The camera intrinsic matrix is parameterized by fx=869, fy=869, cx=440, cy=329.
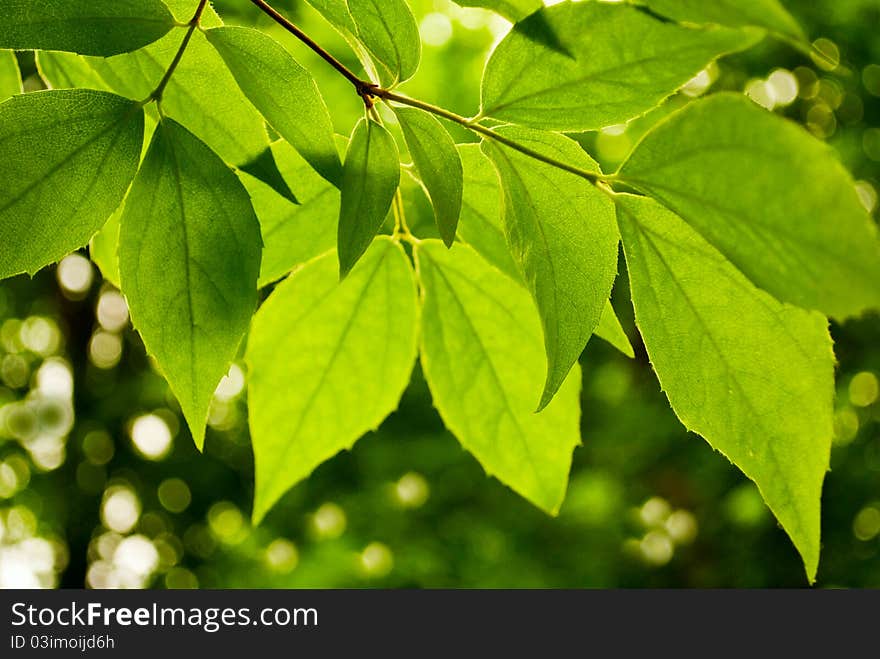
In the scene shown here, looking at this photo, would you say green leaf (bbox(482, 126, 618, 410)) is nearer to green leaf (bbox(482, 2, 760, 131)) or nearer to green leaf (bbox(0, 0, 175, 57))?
green leaf (bbox(482, 2, 760, 131))

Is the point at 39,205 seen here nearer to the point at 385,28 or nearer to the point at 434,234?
the point at 385,28

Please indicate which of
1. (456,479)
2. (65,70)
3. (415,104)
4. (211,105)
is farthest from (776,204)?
(456,479)

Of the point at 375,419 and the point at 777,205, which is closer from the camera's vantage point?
the point at 777,205

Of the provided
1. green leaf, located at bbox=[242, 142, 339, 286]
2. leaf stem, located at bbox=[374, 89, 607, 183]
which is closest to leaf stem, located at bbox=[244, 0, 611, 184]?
leaf stem, located at bbox=[374, 89, 607, 183]

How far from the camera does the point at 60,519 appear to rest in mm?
5250

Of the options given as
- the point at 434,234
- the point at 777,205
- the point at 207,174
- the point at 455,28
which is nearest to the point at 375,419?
the point at 434,234

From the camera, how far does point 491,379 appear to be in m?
0.60

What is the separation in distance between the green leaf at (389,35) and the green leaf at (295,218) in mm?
110

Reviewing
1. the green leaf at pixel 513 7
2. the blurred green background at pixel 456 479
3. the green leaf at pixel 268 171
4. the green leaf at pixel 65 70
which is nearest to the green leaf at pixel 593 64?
the green leaf at pixel 513 7

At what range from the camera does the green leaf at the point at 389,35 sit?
39cm

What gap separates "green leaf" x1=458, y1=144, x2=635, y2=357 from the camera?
48cm

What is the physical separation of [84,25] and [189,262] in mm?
114

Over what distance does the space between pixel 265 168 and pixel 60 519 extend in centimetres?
541

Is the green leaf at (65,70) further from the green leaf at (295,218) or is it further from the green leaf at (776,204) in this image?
the green leaf at (776,204)
